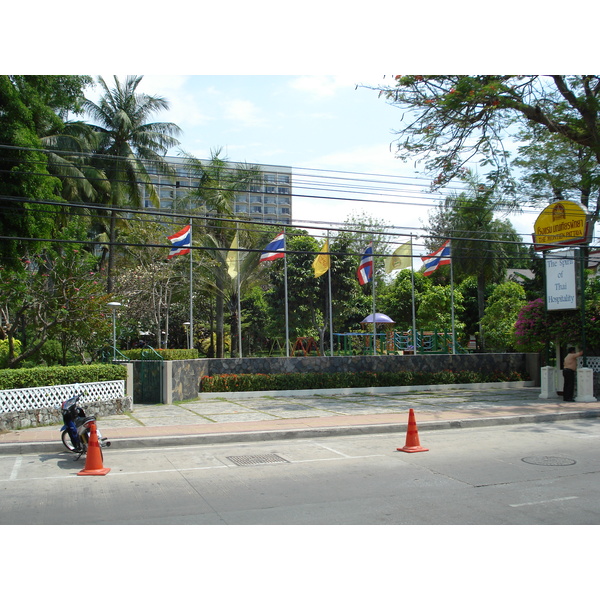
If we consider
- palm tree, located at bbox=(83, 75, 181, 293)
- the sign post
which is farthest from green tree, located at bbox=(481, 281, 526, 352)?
palm tree, located at bbox=(83, 75, 181, 293)

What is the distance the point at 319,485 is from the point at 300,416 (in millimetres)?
7270

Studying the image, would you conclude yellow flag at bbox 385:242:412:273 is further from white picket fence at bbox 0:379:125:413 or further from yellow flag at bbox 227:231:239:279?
white picket fence at bbox 0:379:125:413

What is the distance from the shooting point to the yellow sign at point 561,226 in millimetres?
19328

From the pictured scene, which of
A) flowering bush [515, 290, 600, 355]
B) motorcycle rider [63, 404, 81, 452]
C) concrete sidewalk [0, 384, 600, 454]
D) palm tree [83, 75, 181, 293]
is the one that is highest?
palm tree [83, 75, 181, 293]

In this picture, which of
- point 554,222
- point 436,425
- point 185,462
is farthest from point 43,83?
point 554,222

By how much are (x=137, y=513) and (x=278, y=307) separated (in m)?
31.6

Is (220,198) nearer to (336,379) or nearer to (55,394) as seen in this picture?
(336,379)

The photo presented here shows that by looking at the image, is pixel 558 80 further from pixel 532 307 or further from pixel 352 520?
pixel 352 520

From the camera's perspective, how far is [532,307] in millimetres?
21312

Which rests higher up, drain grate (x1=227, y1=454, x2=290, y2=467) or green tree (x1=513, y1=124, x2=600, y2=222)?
green tree (x1=513, y1=124, x2=600, y2=222)

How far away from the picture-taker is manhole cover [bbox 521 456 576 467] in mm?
9617

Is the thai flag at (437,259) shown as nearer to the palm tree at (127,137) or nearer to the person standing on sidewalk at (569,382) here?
the person standing on sidewalk at (569,382)

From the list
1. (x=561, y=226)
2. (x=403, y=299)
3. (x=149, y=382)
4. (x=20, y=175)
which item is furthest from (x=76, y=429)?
(x=403, y=299)

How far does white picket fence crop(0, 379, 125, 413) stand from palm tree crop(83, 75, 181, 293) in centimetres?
1483
